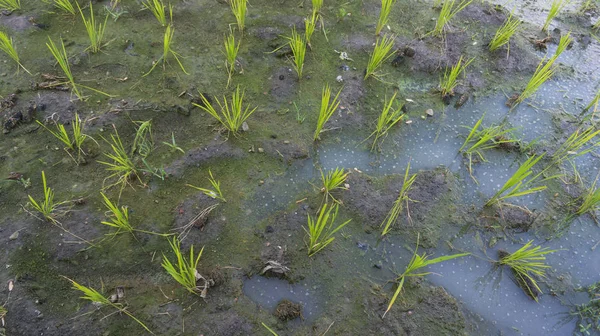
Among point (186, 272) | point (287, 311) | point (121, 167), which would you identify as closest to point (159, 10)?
point (121, 167)

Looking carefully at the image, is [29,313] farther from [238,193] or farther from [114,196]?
[238,193]

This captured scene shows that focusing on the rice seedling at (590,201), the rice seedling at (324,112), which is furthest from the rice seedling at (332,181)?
the rice seedling at (590,201)

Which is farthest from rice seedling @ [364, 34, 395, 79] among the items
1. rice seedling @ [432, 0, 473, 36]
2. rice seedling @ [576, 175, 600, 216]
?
rice seedling @ [576, 175, 600, 216]

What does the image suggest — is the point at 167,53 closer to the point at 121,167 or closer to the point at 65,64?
the point at 65,64

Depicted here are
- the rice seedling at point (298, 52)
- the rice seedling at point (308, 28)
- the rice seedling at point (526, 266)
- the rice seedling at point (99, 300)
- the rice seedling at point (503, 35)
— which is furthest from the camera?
the rice seedling at point (503, 35)

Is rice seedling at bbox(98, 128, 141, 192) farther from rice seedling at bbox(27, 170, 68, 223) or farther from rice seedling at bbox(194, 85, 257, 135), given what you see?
rice seedling at bbox(194, 85, 257, 135)

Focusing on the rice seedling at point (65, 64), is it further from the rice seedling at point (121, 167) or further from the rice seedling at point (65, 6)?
the rice seedling at point (121, 167)
